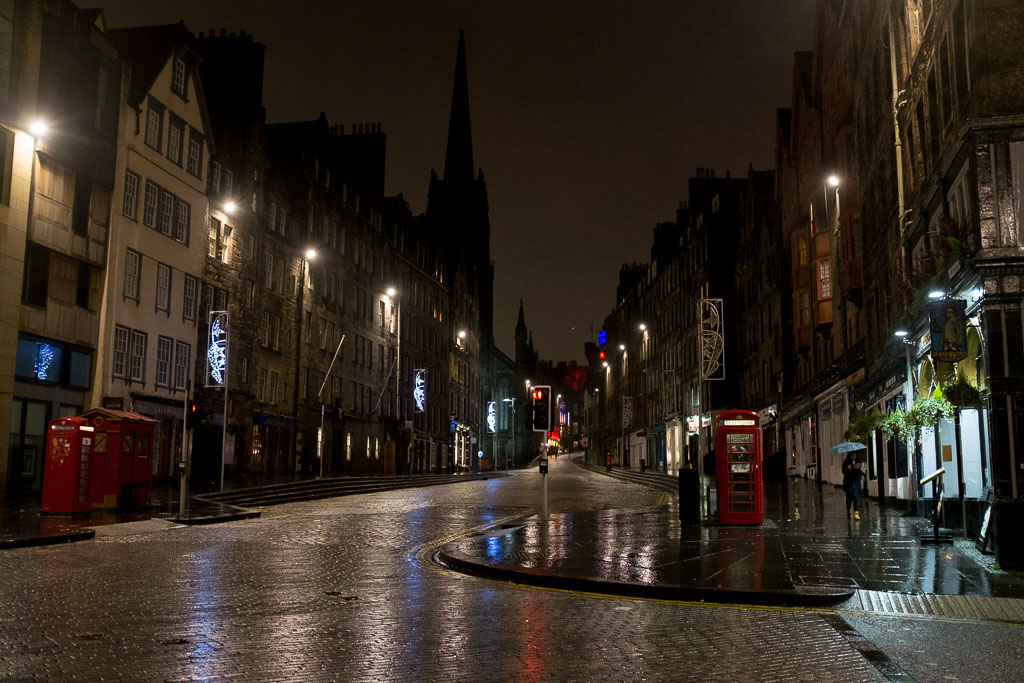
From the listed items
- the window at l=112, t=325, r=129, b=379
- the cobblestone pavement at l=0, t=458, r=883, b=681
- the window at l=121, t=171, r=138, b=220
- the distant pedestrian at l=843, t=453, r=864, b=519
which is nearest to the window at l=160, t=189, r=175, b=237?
the window at l=121, t=171, r=138, b=220

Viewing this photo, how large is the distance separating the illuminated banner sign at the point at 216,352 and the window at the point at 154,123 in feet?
23.7

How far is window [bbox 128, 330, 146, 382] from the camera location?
35719 millimetres

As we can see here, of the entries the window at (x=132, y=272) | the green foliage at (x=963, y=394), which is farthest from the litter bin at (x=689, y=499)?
the window at (x=132, y=272)

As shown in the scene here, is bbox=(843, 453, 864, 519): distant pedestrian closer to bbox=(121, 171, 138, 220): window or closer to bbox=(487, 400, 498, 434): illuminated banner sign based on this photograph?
bbox=(121, 171, 138, 220): window

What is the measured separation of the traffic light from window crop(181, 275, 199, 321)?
2236 cm

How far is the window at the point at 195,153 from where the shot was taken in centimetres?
4072

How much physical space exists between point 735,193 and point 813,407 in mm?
29616

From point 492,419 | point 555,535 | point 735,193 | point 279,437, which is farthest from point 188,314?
point 492,419

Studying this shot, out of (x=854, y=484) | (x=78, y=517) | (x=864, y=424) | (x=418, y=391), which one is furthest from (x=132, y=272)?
(x=418, y=391)

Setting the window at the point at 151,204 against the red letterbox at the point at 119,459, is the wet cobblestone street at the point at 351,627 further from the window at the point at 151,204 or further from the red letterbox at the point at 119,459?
the window at the point at 151,204

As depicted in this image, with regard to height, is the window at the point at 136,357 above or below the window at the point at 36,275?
below

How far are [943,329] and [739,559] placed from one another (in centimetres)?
537

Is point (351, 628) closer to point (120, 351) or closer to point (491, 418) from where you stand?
point (120, 351)

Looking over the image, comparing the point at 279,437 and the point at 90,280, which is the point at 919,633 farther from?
the point at 279,437
